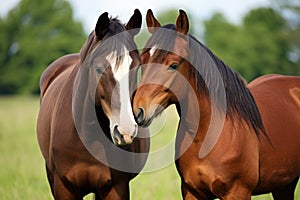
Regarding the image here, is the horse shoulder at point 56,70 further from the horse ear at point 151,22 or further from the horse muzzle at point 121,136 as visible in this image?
the horse muzzle at point 121,136

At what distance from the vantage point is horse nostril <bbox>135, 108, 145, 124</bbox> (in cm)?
369

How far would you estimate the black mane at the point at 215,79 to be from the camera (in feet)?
12.9

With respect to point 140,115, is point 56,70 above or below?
below

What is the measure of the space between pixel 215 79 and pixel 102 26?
951mm

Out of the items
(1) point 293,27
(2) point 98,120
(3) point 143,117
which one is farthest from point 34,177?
(1) point 293,27

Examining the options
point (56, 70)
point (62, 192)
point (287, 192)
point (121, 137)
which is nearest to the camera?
point (121, 137)

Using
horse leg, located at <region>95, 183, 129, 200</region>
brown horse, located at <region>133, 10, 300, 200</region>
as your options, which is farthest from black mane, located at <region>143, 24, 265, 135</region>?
horse leg, located at <region>95, 183, 129, 200</region>

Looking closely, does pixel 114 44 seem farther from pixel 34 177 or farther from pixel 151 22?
pixel 34 177

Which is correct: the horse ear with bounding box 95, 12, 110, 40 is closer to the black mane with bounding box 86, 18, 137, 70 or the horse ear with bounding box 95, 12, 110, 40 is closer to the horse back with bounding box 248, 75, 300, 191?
the black mane with bounding box 86, 18, 137, 70

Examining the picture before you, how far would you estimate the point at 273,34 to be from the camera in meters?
48.3

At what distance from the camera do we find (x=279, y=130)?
463cm

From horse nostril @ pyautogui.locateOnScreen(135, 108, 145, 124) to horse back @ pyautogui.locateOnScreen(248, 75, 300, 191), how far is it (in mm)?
1182

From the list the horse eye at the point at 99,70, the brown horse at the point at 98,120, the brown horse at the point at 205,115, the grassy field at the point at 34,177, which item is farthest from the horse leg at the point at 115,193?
the horse eye at the point at 99,70

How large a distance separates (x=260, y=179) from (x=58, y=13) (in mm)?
51443
